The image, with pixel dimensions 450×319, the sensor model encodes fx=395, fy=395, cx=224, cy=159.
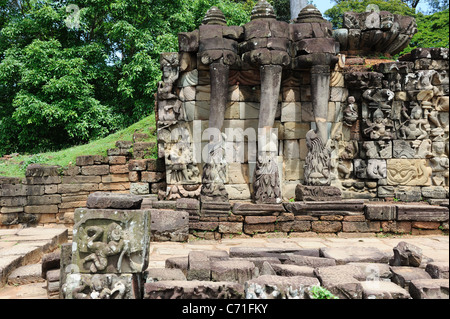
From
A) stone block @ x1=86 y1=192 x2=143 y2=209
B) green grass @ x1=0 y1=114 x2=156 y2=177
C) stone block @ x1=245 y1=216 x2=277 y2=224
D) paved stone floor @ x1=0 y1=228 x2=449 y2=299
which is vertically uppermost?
green grass @ x1=0 y1=114 x2=156 y2=177

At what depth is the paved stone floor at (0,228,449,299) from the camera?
5.88 meters

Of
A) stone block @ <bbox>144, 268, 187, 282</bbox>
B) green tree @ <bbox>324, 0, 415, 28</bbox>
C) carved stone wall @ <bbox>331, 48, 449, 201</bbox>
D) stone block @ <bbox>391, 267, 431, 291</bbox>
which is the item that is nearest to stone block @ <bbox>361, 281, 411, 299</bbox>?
stone block @ <bbox>391, 267, 431, 291</bbox>

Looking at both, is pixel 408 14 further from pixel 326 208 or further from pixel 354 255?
pixel 354 255

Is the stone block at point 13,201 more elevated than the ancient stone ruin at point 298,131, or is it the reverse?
the ancient stone ruin at point 298,131

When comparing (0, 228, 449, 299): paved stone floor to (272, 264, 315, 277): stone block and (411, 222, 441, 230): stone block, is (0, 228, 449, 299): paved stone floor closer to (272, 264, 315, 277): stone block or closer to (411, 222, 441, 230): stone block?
(411, 222, 441, 230): stone block

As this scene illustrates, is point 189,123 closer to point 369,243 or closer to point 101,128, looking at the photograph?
point 369,243

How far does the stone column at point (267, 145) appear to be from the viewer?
7379mm

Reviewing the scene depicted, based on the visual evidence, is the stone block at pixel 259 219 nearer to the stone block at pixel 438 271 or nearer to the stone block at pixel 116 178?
the stone block at pixel 438 271

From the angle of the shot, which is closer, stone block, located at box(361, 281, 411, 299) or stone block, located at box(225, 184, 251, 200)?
stone block, located at box(361, 281, 411, 299)

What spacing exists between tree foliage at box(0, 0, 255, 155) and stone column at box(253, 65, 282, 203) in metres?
7.87

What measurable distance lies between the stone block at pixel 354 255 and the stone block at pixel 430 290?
1.20m

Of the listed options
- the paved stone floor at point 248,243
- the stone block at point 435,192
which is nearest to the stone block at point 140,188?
the paved stone floor at point 248,243

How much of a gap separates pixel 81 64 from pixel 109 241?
1228 centimetres

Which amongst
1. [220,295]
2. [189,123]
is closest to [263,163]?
[189,123]
